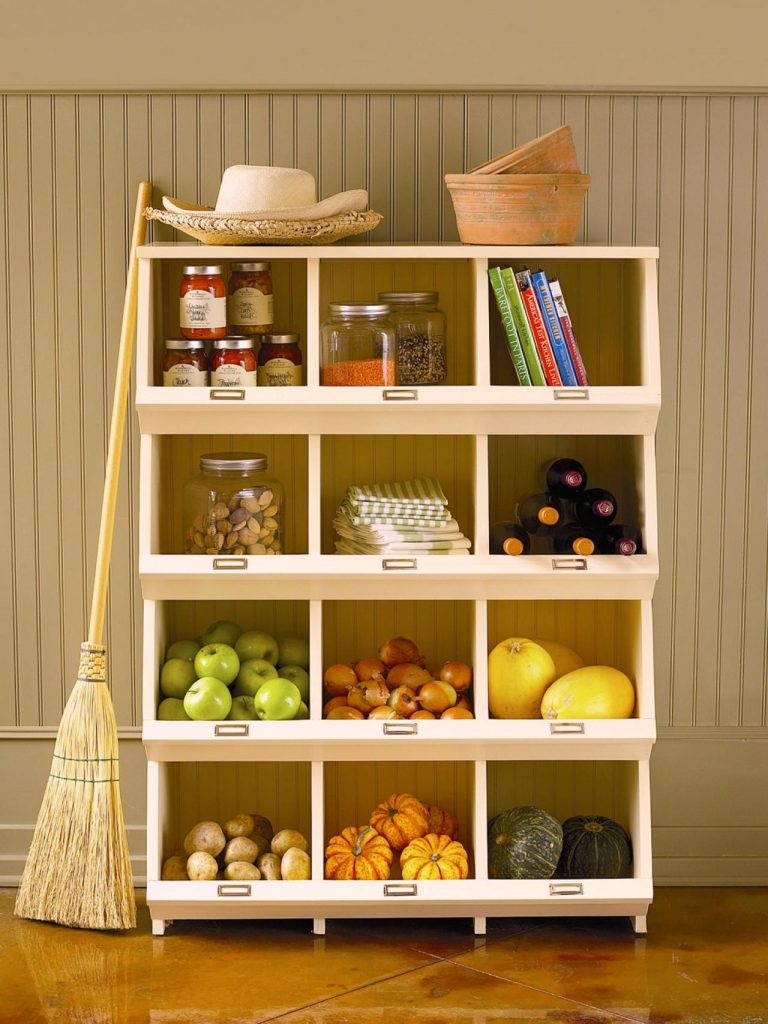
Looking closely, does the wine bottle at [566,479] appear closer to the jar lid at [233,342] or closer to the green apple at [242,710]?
the jar lid at [233,342]

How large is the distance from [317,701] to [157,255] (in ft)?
3.68

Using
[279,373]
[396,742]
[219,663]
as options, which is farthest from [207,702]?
[279,373]

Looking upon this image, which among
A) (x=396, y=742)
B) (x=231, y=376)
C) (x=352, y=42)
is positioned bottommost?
(x=396, y=742)

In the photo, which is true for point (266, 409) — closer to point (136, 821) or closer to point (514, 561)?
point (514, 561)

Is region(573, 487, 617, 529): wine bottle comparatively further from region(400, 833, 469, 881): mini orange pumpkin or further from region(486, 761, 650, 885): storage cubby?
region(400, 833, 469, 881): mini orange pumpkin

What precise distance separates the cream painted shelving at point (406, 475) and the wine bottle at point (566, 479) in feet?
0.29

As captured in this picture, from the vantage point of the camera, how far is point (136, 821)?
333 cm

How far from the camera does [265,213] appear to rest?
2.79m

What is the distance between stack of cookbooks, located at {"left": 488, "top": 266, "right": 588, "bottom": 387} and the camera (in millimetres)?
2854

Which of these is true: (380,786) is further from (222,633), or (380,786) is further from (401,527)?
(401,527)

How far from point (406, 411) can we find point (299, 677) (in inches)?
28.6

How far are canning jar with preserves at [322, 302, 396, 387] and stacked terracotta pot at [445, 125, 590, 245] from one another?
0.29m

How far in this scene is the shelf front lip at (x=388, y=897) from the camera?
2912 mm

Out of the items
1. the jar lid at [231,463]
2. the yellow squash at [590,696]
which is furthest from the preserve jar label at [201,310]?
the yellow squash at [590,696]
